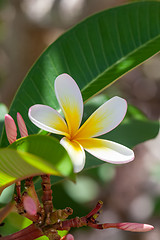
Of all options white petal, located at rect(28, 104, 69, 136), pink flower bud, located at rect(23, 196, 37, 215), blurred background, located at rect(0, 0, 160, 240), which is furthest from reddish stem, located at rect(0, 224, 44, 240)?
blurred background, located at rect(0, 0, 160, 240)

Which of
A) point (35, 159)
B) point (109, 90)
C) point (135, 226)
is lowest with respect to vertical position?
point (109, 90)

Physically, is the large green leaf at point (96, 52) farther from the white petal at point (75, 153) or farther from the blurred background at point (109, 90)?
the blurred background at point (109, 90)

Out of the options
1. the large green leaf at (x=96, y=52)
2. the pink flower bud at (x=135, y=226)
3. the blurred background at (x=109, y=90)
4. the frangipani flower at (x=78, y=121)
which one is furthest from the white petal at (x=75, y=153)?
the blurred background at (x=109, y=90)

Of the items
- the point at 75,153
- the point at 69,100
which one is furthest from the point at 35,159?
the point at 69,100

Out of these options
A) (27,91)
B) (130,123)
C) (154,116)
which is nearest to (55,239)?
(27,91)

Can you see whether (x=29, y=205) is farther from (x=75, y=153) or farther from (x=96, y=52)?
(x=96, y=52)

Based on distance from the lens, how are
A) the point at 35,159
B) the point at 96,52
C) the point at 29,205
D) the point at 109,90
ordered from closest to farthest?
the point at 35,159, the point at 29,205, the point at 96,52, the point at 109,90
